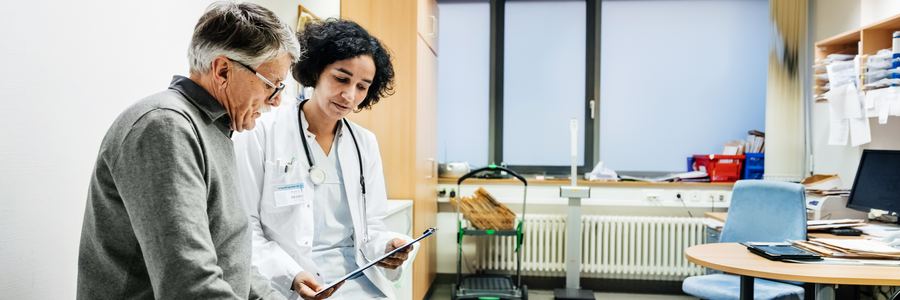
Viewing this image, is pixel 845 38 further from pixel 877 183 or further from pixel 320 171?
pixel 320 171

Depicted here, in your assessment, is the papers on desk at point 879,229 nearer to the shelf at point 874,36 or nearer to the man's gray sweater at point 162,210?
the shelf at point 874,36

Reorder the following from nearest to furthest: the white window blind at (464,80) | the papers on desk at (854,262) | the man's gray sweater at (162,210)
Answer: the man's gray sweater at (162,210) < the papers on desk at (854,262) < the white window blind at (464,80)

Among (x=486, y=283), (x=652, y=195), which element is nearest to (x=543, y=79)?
(x=652, y=195)

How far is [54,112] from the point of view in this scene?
109 cm

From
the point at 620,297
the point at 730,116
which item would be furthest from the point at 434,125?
the point at 730,116

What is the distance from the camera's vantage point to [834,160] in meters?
3.34

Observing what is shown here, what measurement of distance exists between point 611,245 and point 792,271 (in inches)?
80.6

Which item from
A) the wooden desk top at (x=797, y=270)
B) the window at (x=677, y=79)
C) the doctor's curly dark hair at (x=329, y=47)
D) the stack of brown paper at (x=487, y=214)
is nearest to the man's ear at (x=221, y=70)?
the doctor's curly dark hair at (x=329, y=47)

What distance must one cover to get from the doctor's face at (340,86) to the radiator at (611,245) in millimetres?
2543

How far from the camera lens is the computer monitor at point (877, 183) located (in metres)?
2.50

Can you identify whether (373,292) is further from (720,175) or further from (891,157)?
(720,175)

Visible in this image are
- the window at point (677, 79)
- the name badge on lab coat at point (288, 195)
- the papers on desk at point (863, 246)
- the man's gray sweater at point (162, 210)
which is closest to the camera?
the man's gray sweater at point (162, 210)

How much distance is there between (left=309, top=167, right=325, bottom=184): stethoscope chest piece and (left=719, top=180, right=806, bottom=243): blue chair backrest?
89.5 inches

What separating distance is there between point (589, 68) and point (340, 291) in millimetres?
3248
